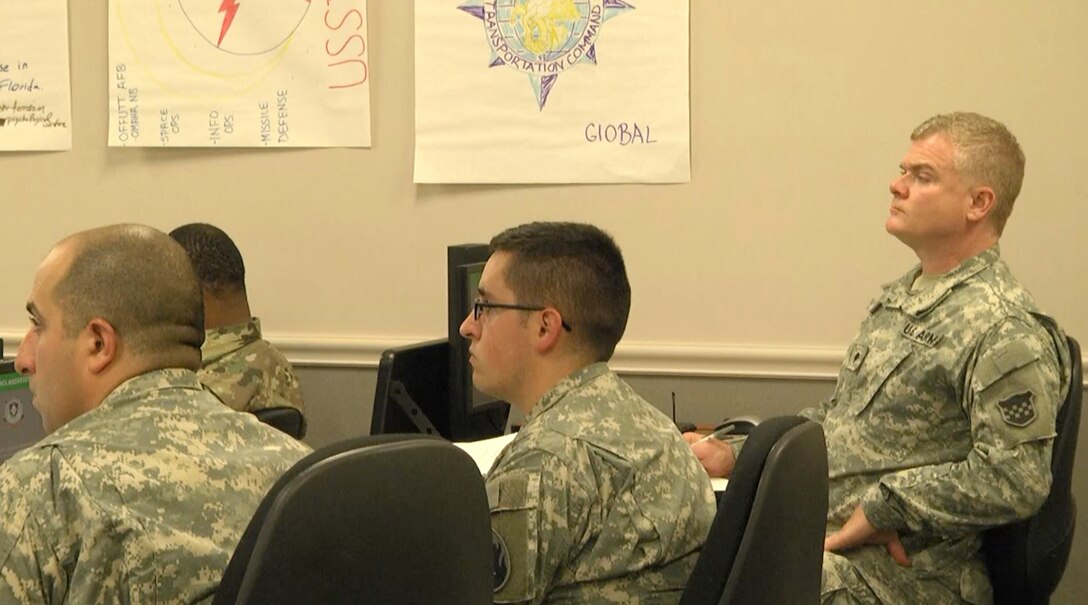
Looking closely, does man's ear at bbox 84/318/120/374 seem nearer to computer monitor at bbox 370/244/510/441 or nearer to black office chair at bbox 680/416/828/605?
black office chair at bbox 680/416/828/605

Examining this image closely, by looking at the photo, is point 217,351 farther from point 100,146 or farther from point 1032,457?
point 1032,457

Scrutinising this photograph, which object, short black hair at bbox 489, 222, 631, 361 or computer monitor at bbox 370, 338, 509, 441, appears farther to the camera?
computer monitor at bbox 370, 338, 509, 441

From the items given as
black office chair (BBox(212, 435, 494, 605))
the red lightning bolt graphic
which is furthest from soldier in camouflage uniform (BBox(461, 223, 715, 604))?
the red lightning bolt graphic

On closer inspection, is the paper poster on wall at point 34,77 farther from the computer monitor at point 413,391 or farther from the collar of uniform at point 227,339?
the computer monitor at point 413,391

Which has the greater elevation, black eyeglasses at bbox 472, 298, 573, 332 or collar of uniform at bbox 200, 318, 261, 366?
black eyeglasses at bbox 472, 298, 573, 332

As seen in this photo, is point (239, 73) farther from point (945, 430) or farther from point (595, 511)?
point (595, 511)

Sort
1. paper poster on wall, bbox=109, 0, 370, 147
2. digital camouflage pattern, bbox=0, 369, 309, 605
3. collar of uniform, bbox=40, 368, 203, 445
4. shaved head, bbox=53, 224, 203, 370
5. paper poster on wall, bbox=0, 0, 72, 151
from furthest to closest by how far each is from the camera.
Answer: paper poster on wall, bbox=0, 0, 72, 151 < paper poster on wall, bbox=109, 0, 370, 147 < shaved head, bbox=53, 224, 203, 370 < collar of uniform, bbox=40, 368, 203, 445 < digital camouflage pattern, bbox=0, 369, 309, 605

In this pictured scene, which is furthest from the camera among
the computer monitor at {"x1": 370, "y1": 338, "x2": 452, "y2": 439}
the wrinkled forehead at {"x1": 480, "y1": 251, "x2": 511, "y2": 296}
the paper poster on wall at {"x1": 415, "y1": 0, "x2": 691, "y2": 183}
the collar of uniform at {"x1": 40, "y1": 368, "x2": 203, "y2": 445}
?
the paper poster on wall at {"x1": 415, "y1": 0, "x2": 691, "y2": 183}

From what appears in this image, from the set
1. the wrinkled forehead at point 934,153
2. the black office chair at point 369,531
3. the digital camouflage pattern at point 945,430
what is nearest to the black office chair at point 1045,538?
the digital camouflage pattern at point 945,430

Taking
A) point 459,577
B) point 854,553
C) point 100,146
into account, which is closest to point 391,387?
point 854,553

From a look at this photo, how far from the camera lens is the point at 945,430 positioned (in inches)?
99.3

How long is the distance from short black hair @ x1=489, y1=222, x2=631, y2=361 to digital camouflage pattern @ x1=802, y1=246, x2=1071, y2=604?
0.65 metres

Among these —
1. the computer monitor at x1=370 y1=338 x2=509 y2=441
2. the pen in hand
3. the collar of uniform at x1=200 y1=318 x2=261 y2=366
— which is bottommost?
the pen in hand

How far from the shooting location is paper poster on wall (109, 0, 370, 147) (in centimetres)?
372
